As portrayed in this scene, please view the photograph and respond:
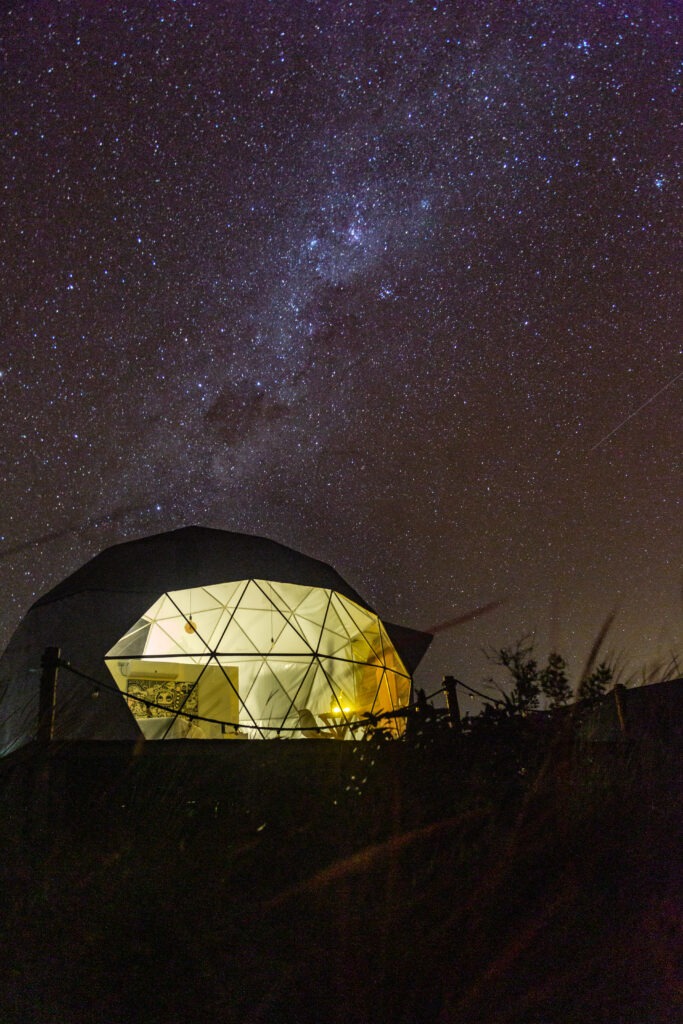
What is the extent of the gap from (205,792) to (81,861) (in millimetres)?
996

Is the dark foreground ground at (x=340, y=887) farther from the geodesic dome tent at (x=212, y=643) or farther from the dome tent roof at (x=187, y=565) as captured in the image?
the dome tent roof at (x=187, y=565)

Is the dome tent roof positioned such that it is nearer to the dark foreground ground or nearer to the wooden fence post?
the wooden fence post

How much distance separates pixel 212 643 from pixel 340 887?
9.62m

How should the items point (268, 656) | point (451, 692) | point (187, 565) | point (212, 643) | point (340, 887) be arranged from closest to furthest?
point (340, 887) < point (451, 692) < point (187, 565) < point (268, 656) < point (212, 643)

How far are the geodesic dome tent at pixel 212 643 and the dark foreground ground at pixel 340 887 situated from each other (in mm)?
4482

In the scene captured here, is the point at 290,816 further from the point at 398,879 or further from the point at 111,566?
the point at 111,566

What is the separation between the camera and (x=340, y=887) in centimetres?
392

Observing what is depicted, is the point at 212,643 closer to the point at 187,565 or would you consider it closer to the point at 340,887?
the point at 187,565

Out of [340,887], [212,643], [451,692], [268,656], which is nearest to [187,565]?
[268,656]

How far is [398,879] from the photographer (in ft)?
13.4

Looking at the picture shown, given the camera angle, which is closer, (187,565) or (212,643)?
(187,565)

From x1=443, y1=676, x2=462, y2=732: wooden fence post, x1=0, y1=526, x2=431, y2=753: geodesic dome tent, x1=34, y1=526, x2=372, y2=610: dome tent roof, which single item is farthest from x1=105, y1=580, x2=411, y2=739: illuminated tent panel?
x1=443, y1=676, x2=462, y2=732: wooden fence post

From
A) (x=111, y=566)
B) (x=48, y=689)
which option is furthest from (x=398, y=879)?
(x=111, y=566)

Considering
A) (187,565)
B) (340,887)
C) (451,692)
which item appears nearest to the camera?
(340,887)
